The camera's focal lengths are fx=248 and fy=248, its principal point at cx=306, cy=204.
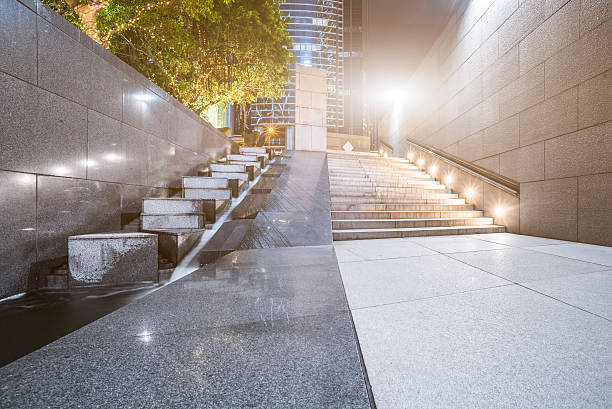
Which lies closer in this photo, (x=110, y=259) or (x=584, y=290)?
(x=584, y=290)

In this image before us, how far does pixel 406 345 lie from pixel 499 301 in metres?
1.05

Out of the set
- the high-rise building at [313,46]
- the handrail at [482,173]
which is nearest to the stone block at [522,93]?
the handrail at [482,173]

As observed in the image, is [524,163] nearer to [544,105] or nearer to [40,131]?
[544,105]

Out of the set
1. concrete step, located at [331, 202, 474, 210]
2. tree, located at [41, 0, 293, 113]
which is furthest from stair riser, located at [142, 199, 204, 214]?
tree, located at [41, 0, 293, 113]

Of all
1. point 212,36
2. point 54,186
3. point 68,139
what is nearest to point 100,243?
point 54,186

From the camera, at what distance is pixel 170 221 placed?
347 cm

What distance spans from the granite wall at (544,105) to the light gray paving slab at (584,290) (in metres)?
2.68

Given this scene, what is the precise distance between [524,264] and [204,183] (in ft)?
17.3

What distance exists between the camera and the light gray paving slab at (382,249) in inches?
131

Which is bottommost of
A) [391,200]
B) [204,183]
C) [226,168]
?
[391,200]

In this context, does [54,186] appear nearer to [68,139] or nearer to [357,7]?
[68,139]

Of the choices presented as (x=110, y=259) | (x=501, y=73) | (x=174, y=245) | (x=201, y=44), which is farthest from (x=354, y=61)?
(x=110, y=259)

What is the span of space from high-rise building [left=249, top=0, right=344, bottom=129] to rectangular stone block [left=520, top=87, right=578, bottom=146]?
5919 centimetres

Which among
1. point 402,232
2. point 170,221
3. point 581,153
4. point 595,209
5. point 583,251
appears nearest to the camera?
point 170,221
